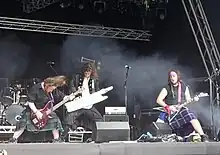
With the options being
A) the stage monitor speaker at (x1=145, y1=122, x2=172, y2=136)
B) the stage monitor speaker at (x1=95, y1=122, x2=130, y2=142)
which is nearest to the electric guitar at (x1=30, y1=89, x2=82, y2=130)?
the stage monitor speaker at (x1=95, y1=122, x2=130, y2=142)

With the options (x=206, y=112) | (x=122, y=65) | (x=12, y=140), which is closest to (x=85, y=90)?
(x=122, y=65)

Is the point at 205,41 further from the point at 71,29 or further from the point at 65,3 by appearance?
the point at 65,3

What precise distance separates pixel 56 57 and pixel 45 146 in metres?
6.25

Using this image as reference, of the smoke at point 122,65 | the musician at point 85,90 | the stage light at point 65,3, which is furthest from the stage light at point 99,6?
the musician at point 85,90

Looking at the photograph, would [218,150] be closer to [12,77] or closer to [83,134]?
[83,134]

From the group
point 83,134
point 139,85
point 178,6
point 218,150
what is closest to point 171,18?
point 178,6

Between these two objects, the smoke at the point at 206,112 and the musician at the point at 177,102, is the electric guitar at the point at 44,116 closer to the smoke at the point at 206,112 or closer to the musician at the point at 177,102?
the musician at the point at 177,102

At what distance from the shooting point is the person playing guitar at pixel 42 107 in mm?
10055

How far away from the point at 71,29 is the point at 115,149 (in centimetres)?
616

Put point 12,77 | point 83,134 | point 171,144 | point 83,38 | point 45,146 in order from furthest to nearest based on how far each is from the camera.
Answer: point 83,38 → point 12,77 → point 83,134 → point 171,144 → point 45,146

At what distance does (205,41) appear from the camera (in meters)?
11.0

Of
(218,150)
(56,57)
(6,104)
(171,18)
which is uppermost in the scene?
(171,18)

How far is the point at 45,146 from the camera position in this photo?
216 inches

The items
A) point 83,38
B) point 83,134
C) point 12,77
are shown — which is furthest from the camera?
point 83,38
